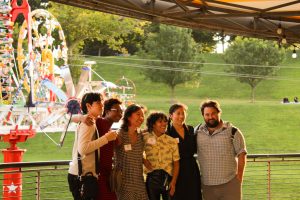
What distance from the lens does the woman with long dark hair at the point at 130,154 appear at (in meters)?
4.46

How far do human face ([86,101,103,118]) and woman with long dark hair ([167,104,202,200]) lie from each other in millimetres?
689

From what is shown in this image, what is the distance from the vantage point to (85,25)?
40.3m

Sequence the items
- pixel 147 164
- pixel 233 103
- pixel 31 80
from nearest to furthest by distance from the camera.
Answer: pixel 147 164 → pixel 31 80 → pixel 233 103

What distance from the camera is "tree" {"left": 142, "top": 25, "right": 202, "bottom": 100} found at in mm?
42562

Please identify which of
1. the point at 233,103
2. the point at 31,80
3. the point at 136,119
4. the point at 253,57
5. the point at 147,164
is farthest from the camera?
the point at 253,57

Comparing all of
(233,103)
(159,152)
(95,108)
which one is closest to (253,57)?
(233,103)

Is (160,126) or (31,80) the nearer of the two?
(160,126)

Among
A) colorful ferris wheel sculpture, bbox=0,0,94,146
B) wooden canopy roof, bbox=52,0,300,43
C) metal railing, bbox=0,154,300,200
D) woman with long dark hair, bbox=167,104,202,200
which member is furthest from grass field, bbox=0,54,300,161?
woman with long dark hair, bbox=167,104,202,200

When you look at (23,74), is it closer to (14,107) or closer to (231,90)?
(14,107)

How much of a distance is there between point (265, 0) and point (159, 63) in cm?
3663

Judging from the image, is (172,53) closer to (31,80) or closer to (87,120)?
(31,80)

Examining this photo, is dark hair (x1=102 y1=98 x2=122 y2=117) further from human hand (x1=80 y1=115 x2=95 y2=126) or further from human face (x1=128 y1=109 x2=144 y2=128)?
human hand (x1=80 y1=115 x2=95 y2=126)

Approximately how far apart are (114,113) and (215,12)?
12.0ft

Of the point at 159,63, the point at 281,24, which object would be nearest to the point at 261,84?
the point at 159,63
